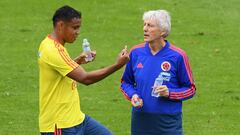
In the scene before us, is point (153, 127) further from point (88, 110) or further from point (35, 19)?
point (35, 19)

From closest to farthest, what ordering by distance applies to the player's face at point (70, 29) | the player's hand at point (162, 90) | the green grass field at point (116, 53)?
1. the player's hand at point (162, 90)
2. the player's face at point (70, 29)
3. the green grass field at point (116, 53)

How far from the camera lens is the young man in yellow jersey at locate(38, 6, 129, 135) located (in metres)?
8.16

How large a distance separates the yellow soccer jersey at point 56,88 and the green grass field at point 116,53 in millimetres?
3604

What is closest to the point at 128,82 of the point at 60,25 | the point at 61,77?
the point at 61,77

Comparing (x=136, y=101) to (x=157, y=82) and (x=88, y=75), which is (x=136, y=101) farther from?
(x=88, y=75)

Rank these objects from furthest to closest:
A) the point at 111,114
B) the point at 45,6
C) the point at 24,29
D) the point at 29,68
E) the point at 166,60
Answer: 1. the point at 45,6
2. the point at 24,29
3. the point at 29,68
4. the point at 111,114
5. the point at 166,60

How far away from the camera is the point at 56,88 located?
8273 mm

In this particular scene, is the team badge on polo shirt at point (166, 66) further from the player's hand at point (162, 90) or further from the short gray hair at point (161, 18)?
the short gray hair at point (161, 18)

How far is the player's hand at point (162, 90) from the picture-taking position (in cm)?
812

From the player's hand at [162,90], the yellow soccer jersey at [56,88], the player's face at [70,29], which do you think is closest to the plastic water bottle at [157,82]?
the player's hand at [162,90]

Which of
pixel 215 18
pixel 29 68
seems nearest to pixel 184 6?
pixel 215 18

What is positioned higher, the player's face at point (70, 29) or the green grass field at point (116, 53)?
the player's face at point (70, 29)

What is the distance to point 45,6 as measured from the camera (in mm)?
22406

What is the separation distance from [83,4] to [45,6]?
1115 millimetres
